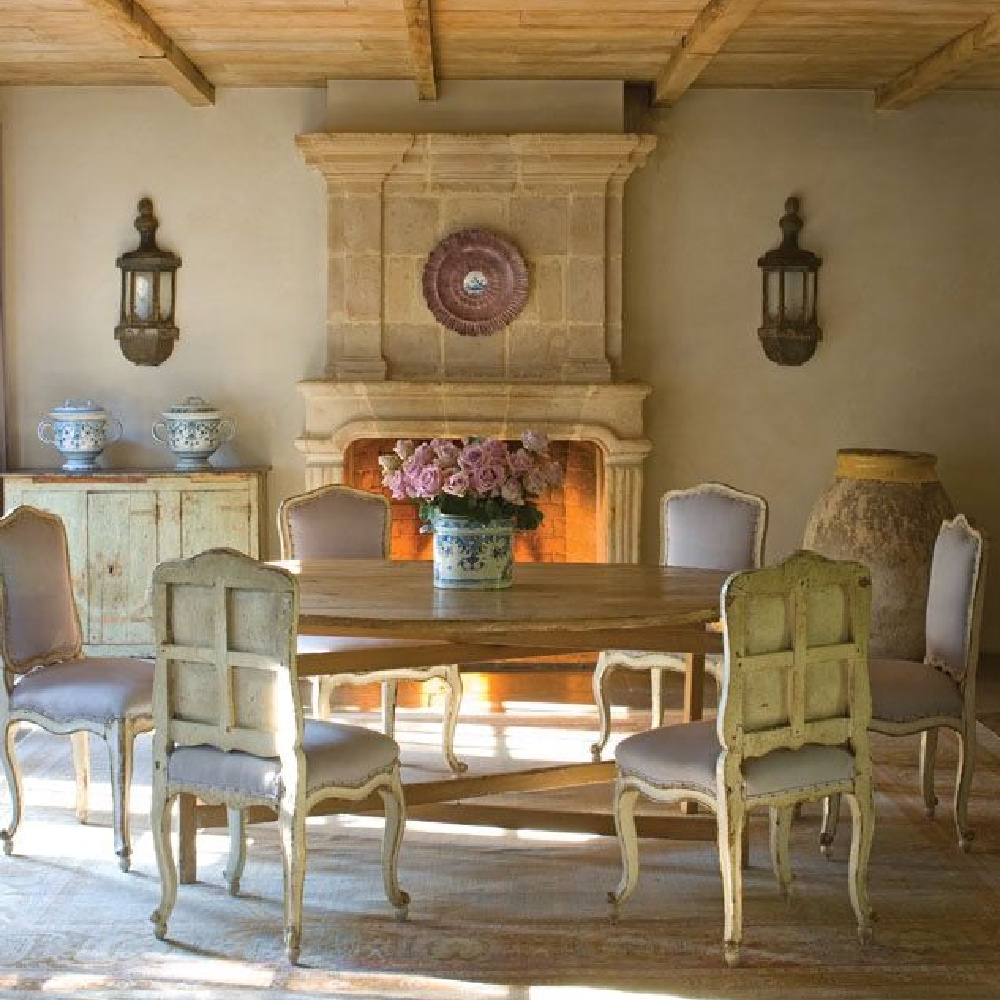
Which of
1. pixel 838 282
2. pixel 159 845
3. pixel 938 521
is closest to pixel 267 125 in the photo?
pixel 838 282

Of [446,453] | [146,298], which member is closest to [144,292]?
[146,298]

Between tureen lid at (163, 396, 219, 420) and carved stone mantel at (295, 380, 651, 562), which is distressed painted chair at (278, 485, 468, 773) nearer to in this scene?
carved stone mantel at (295, 380, 651, 562)

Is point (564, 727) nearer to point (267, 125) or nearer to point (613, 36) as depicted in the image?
point (613, 36)

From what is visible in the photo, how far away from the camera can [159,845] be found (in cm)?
400

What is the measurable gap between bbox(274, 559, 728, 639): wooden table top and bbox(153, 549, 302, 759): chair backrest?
32cm

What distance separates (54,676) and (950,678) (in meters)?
2.66

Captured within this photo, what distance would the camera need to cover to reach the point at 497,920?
4125 mm

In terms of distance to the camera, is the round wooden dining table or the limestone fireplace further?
the limestone fireplace

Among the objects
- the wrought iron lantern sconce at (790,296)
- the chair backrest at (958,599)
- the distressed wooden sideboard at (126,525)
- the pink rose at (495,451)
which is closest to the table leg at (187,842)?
the pink rose at (495,451)

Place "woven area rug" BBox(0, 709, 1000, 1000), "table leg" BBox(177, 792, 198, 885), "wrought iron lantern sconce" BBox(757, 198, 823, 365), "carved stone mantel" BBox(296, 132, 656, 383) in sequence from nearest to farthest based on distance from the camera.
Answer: "woven area rug" BBox(0, 709, 1000, 1000), "table leg" BBox(177, 792, 198, 885), "carved stone mantel" BBox(296, 132, 656, 383), "wrought iron lantern sconce" BBox(757, 198, 823, 365)

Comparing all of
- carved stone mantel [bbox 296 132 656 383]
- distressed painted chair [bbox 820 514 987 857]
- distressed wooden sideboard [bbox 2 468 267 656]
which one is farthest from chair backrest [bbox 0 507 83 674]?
carved stone mantel [bbox 296 132 656 383]

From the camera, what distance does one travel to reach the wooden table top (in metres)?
4.10

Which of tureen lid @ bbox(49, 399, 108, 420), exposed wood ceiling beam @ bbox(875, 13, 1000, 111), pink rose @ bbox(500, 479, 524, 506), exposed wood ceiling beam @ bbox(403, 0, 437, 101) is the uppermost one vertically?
exposed wood ceiling beam @ bbox(875, 13, 1000, 111)

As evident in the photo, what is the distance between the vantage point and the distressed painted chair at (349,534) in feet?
18.2
